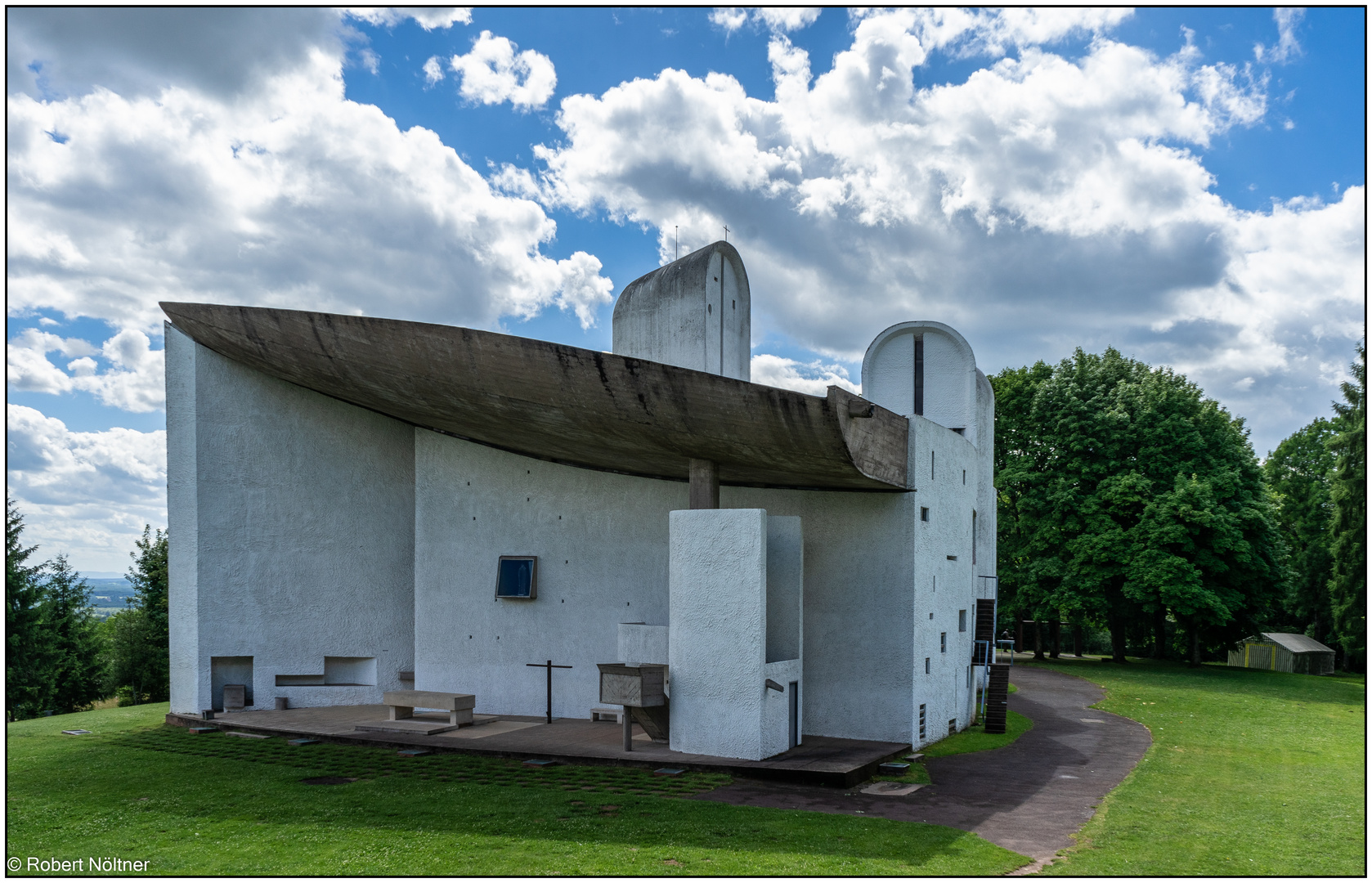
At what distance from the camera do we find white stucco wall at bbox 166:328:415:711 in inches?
637

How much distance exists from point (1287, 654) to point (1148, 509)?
10.9 metres

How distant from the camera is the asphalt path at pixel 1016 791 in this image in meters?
9.75

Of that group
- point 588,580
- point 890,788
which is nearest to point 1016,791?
A: point 890,788

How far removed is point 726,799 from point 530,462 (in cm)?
851

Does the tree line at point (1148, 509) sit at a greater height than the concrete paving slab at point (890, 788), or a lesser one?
greater

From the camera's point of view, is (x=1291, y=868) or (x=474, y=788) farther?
(x=474, y=788)

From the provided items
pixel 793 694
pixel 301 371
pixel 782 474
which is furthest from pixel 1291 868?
pixel 301 371

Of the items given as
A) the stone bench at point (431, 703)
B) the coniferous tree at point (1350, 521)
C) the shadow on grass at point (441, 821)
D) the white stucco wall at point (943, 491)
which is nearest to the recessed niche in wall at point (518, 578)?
the stone bench at point (431, 703)

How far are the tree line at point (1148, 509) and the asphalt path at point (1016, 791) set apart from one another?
11.5 metres

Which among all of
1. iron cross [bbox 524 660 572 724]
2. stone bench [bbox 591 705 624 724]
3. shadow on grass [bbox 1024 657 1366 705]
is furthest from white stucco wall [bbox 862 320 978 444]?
shadow on grass [bbox 1024 657 1366 705]

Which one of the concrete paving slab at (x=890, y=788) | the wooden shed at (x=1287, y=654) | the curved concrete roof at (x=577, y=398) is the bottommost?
the wooden shed at (x=1287, y=654)

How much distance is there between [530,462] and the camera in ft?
56.5

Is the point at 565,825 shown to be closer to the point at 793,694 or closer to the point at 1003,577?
the point at 793,694

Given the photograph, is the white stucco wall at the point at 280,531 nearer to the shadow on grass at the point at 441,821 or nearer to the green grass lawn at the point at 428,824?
the green grass lawn at the point at 428,824
